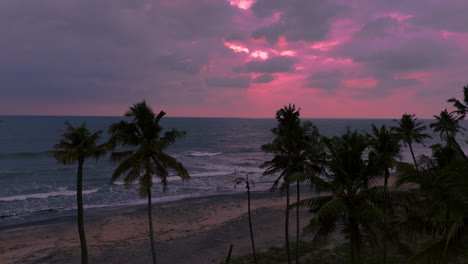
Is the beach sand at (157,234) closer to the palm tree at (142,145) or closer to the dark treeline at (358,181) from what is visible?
the dark treeline at (358,181)

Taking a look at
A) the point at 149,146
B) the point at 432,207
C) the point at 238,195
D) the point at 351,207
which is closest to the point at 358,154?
the point at 351,207

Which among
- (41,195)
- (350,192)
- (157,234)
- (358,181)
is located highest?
(358,181)

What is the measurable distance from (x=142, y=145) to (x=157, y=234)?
18.7 meters

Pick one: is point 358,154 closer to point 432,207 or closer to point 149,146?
point 432,207

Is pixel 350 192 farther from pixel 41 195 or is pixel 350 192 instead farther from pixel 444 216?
pixel 41 195

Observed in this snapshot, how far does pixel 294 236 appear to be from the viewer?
28.0 metres

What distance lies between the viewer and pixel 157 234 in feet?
100

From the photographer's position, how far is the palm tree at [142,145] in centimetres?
1509

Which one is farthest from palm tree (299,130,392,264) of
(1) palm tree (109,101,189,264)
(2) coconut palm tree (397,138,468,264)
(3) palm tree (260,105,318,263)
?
(1) palm tree (109,101,189,264)

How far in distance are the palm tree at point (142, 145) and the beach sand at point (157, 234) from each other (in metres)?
12.4

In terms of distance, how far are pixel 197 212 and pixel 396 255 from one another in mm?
24351

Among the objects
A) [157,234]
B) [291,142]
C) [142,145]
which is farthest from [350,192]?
[157,234]

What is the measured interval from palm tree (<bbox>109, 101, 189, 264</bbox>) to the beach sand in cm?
1237

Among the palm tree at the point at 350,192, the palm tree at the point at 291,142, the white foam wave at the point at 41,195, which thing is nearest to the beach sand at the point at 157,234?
the white foam wave at the point at 41,195
